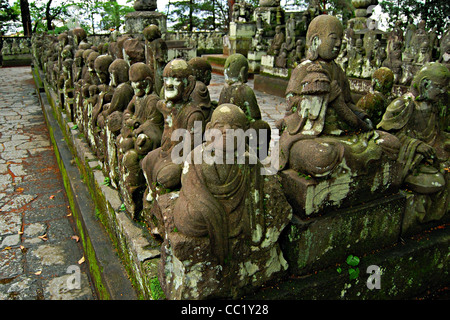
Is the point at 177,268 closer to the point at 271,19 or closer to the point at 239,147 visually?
→ the point at 239,147

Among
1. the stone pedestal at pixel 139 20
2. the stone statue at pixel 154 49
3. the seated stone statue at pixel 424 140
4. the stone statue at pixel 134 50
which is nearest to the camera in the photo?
the seated stone statue at pixel 424 140

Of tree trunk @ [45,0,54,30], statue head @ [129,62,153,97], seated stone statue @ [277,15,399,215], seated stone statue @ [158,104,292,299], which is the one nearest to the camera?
seated stone statue @ [158,104,292,299]

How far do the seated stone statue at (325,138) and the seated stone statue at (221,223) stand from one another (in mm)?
367

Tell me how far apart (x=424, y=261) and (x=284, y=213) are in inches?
62.2

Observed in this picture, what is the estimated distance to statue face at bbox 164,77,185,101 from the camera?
3.01 meters

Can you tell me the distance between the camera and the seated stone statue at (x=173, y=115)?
3.00 metres

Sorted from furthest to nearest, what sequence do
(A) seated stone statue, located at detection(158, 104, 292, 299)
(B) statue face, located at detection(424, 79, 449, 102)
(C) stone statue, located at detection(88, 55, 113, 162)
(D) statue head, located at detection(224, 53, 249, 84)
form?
(C) stone statue, located at detection(88, 55, 113, 162) → (D) statue head, located at detection(224, 53, 249, 84) → (B) statue face, located at detection(424, 79, 449, 102) → (A) seated stone statue, located at detection(158, 104, 292, 299)

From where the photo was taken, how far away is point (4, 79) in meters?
16.0

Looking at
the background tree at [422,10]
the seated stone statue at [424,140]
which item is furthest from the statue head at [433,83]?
the background tree at [422,10]

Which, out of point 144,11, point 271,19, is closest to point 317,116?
point 144,11

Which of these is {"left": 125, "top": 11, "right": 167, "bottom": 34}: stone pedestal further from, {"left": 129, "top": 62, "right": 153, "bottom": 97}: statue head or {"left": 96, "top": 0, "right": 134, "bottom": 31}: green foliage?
{"left": 96, "top": 0, "right": 134, "bottom": 31}: green foliage

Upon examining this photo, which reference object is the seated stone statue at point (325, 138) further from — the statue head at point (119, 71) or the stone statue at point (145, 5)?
the stone statue at point (145, 5)

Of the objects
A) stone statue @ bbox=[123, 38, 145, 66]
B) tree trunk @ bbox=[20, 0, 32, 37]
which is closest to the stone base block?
stone statue @ bbox=[123, 38, 145, 66]

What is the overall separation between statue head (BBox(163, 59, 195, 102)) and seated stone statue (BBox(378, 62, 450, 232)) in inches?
70.2
